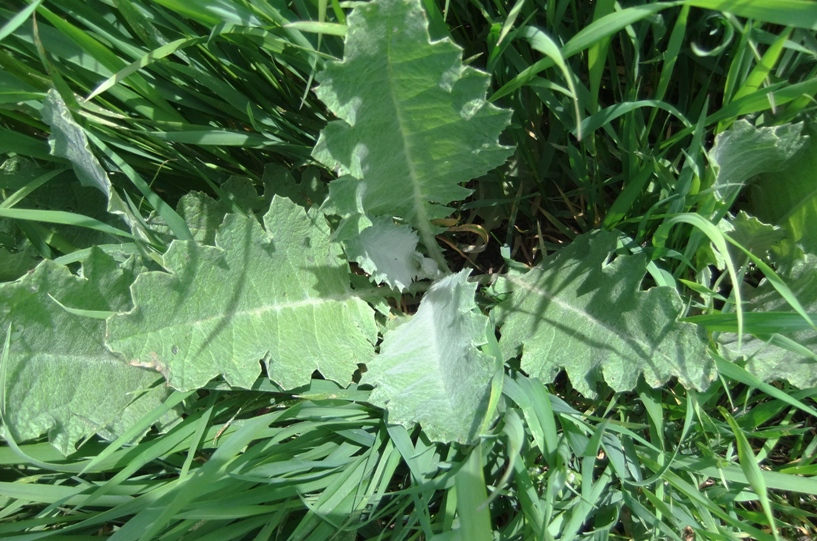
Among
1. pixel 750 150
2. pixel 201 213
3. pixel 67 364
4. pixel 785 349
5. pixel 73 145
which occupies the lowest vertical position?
pixel 785 349

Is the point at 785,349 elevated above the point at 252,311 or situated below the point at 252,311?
below

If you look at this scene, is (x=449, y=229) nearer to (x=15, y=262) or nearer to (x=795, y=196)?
(x=795, y=196)

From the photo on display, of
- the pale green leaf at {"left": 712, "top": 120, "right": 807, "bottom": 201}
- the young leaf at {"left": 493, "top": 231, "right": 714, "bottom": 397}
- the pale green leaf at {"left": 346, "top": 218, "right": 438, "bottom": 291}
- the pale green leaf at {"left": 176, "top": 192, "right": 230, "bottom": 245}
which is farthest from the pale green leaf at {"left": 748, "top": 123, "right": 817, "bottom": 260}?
the pale green leaf at {"left": 176, "top": 192, "right": 230, "bottom": 245}

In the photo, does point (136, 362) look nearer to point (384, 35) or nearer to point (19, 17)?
point (19, 17)

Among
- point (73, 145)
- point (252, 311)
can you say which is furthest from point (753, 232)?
point (73, 145)

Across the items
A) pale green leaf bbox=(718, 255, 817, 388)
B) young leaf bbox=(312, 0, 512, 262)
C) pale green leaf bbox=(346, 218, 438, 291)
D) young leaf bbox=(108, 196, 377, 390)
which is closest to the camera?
young leaf bbox=(312, 0, 512, 262)

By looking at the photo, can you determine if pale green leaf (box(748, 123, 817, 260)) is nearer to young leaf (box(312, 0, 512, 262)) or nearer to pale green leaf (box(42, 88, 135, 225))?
young leaf (box(312, 0, 512, 262))

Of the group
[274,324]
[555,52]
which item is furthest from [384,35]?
[274,324]
